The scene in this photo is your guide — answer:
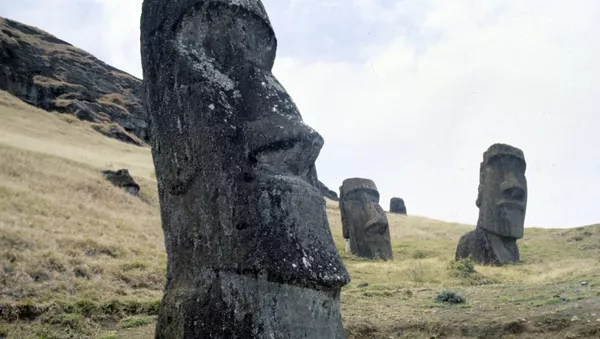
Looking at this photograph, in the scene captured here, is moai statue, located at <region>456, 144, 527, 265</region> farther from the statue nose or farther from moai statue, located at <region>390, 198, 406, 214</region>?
moai statue, located at <region>390, 198, 406, 214</region>

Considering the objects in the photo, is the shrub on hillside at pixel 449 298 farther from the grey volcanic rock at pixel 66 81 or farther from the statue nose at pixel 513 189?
the grey volcanic rock at pixel 66 81

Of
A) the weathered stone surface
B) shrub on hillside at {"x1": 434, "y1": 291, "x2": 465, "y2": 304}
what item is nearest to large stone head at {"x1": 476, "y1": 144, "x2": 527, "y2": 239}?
shrub on hillside at {"x1": 434, "y1": 291, "x2": 465, "y2": 304}

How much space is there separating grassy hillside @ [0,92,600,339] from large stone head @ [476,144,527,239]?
1.54m

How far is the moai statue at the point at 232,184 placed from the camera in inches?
162

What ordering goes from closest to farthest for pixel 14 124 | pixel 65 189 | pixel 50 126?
pixel 65 189 < pixel 14 124 < pixel 50 126

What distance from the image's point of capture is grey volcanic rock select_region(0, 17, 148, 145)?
194 ft

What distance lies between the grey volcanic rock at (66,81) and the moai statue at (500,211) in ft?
152

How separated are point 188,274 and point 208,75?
159cm

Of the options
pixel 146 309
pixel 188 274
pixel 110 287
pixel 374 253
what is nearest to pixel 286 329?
pixel 188 274

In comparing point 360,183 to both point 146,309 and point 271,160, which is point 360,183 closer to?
point 146,309

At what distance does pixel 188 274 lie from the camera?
455cm

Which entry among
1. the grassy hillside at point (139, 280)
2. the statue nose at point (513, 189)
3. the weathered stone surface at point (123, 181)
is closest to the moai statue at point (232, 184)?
the grassy hillside at point (139, 280)

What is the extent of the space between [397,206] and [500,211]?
4226cm

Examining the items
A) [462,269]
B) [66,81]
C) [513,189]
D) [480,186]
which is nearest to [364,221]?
[480,186]
